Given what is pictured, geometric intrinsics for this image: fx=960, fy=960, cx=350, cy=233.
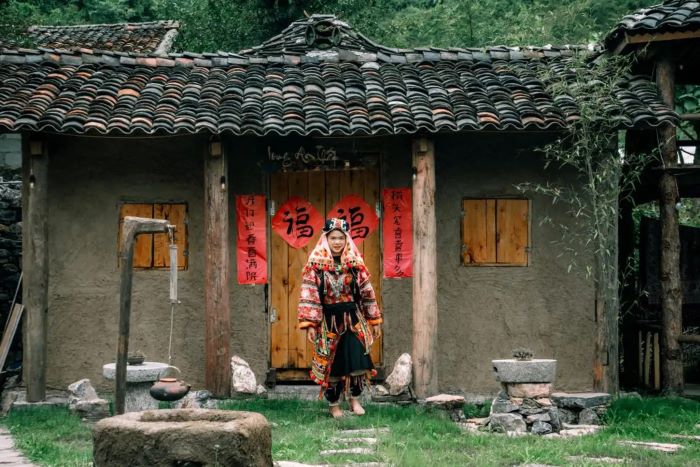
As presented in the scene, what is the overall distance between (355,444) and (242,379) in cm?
302

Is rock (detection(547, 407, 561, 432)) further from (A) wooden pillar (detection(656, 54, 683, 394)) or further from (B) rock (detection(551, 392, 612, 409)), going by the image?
(A) wooden pillar (detection(656, 54, 683, 394))

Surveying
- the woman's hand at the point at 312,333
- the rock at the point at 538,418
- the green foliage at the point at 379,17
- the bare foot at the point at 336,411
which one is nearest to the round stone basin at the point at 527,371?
the rock at the point at 538,418

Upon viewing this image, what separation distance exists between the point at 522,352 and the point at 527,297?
226 centimetres

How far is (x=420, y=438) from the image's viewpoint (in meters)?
7.97

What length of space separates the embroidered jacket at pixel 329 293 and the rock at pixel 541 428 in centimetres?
177

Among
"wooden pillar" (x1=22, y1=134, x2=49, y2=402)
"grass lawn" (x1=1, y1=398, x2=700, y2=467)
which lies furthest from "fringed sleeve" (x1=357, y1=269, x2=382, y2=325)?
"wooden pillar" (x1=22, y1=134, x2=49, y2=402)

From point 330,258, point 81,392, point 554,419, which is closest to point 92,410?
point 81,392

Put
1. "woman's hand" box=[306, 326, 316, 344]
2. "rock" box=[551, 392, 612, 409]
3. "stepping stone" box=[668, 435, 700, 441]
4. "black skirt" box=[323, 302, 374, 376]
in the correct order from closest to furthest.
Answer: "stepping stone" box=[668, 435, 700, 441] → "rock" box=[551, 392, 612, 409] → "woman's hand" box=[306, 326, 316, 344] → "black skirt" box=[323, 302, 374, 376]

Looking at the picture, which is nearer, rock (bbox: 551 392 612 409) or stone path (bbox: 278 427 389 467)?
stone path (bbox: 278 427 389 467)

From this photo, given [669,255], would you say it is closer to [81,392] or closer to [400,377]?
[400,377]

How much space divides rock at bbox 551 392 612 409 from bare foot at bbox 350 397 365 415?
1843 mm

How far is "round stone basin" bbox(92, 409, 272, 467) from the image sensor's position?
554cm

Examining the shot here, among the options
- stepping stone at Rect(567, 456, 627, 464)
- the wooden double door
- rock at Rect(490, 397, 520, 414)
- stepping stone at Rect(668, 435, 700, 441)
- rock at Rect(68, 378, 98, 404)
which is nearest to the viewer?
stepping stone at Rect(567, 456, 627, 464)

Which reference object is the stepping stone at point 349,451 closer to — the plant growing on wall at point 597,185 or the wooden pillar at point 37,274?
the plant growing on wall at point 597,185
